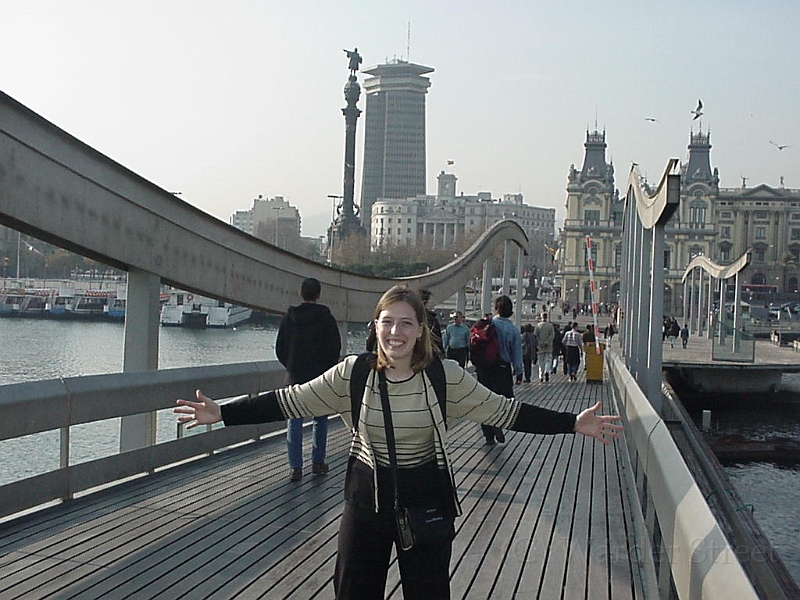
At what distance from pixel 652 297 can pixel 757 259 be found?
122 m

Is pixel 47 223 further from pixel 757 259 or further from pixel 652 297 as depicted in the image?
pixel 757 259

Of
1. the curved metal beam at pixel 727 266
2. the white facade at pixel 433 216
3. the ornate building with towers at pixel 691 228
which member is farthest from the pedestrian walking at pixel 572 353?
the white facade at pixel 433 216

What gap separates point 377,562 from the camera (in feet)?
12.5

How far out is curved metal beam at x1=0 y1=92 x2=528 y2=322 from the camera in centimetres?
718

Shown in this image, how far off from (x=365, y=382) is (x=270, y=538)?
8.71ft

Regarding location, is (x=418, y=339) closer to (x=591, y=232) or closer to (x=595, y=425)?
(x=595, y=425)

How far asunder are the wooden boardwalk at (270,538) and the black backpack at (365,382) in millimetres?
1599

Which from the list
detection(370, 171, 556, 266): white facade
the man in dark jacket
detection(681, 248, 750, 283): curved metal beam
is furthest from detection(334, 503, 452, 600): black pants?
detection(370, 171, 556, 266): white facade

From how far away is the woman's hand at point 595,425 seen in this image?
13.4 feet

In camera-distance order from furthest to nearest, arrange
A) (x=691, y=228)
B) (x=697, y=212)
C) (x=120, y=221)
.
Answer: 1. (x=697, y=212)
2. (x=691, y=228)
3. (x=120, y=221)

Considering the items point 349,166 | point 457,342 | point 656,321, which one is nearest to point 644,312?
point 656,321

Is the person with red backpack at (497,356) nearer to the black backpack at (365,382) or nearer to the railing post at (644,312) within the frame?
the railing post at (644,312)

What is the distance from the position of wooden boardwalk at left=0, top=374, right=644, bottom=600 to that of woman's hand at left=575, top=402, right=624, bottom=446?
1515mm

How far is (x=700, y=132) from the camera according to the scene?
123 meters
